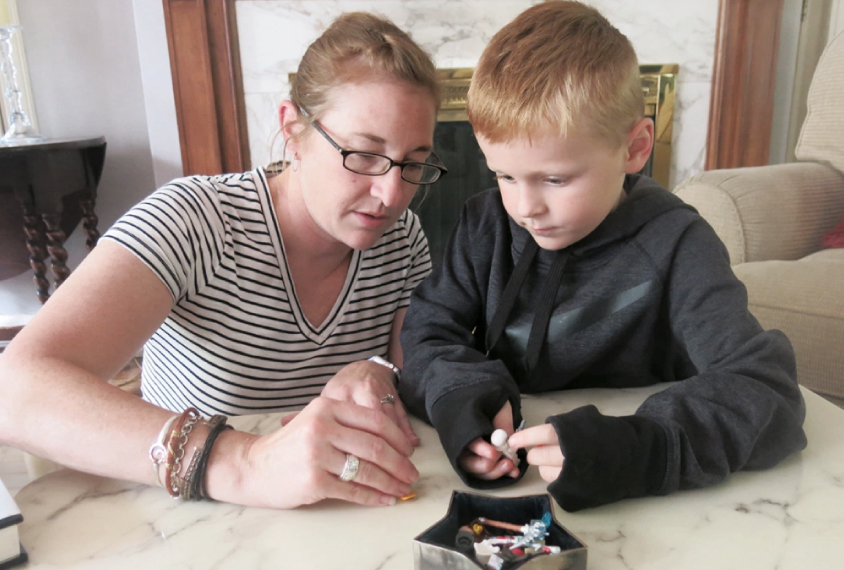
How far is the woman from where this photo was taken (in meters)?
0.63

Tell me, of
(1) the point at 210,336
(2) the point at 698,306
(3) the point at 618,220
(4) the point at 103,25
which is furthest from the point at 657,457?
(4) the point at 103,25

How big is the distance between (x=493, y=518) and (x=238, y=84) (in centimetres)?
257

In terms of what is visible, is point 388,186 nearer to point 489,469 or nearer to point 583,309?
point 583,309

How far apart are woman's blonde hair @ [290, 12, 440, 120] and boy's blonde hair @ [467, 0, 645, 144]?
0.46 feet

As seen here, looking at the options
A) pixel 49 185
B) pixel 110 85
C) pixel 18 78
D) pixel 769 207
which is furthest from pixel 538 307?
pixel 18 78

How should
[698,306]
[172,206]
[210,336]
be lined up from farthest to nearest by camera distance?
1. [210,336]
2. [172,206]
3. [698,306]

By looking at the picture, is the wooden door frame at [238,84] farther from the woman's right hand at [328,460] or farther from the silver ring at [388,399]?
the woman's right hand at [328,460]

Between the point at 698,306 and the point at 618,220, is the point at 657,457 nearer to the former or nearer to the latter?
the point at 698,306

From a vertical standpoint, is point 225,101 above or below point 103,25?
below

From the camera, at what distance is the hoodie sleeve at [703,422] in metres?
0.59

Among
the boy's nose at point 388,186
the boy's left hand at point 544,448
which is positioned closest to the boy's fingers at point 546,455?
the boy's left hand at point 544,448

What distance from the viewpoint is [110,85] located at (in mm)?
2773

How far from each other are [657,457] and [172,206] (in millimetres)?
697

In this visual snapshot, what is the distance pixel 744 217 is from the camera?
165 centimetres
